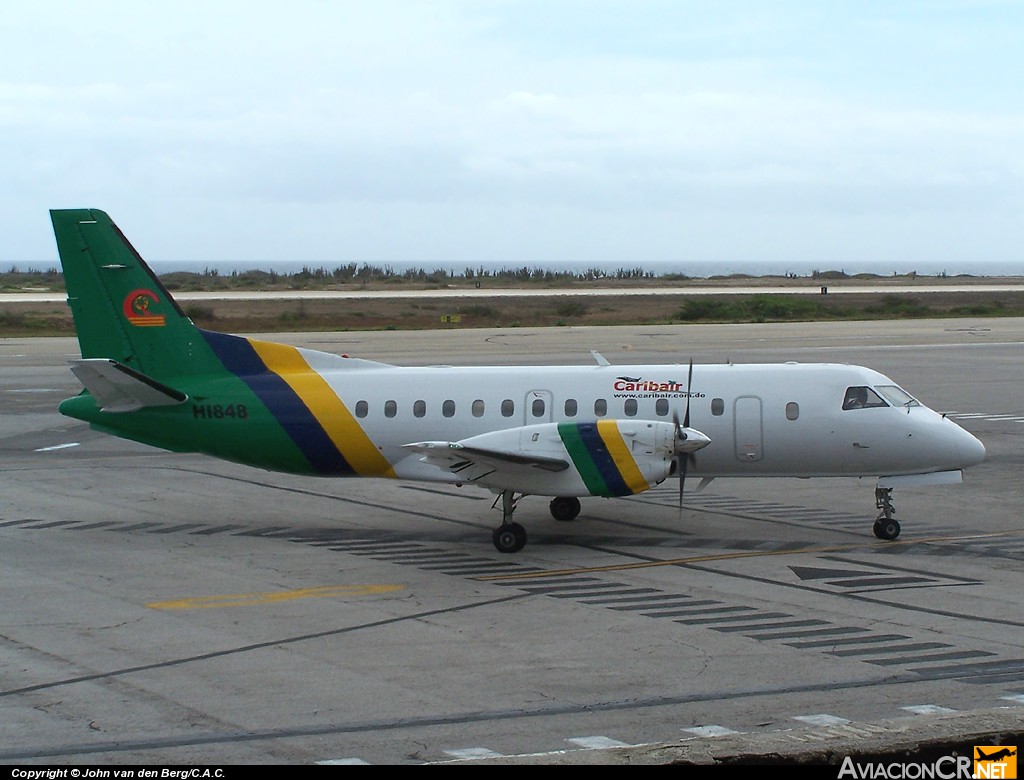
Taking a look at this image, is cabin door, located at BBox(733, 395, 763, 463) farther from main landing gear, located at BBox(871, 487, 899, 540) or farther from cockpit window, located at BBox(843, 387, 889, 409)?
main landing gear, located at BBox(871, 487, 899, 540)

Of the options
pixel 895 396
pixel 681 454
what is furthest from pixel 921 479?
pixel 681 454

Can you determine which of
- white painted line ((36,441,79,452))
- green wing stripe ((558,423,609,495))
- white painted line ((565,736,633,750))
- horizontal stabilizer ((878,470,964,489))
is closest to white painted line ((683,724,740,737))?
white painted line ((565,736,633,750))

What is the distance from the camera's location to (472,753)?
985 centimetres

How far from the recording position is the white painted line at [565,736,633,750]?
32.8 feet

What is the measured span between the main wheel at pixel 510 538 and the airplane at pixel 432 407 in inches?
0.6

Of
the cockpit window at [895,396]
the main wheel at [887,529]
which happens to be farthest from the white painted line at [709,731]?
the cockpit window at [895,396]

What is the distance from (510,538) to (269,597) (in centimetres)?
430

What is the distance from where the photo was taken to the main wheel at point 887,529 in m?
19.4

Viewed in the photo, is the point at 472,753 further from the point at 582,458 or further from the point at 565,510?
the point at 565,510

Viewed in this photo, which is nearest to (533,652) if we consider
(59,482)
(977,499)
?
(977,499)

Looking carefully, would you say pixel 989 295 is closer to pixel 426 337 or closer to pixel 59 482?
pixel 426 337

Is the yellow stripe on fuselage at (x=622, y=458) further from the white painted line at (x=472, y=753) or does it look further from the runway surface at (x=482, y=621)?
the white painted line at (x=472, y=753)

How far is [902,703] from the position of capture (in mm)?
11078

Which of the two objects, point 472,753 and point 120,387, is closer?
point 472,753
